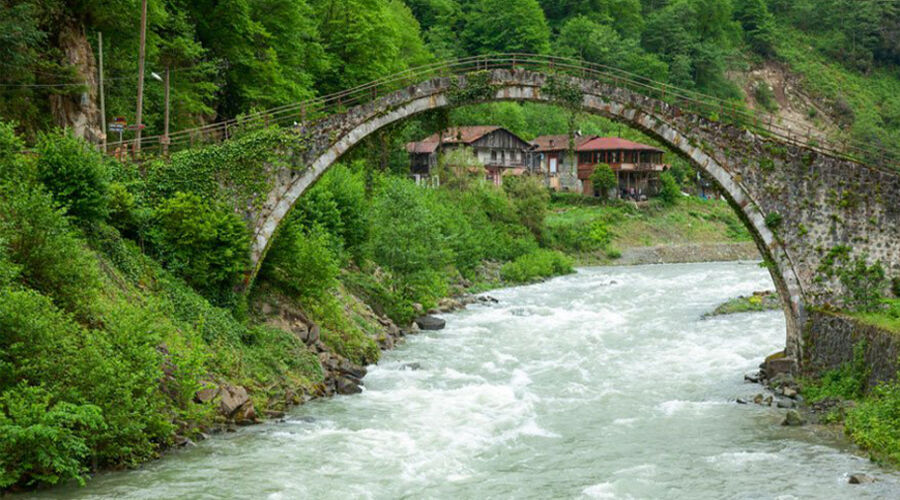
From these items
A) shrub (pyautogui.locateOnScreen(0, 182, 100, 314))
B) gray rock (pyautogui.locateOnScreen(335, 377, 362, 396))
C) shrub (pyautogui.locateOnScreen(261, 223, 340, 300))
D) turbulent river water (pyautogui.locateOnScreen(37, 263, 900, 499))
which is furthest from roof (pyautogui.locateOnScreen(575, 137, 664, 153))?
shrub (pyautogui.locateOnScreen(0, 182, 100, 314))

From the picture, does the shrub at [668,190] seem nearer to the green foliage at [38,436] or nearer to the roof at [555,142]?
the roof at [555,142]

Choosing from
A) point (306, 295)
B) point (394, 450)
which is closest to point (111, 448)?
point (394, 450)

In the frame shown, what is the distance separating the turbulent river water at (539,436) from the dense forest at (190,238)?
4.26 feet

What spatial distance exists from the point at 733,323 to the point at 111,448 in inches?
886

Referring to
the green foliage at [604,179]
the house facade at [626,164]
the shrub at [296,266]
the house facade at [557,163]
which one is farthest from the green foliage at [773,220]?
the house facade at [557,163]

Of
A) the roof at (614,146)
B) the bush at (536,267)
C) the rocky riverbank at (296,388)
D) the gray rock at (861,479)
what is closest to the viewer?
the gray rock at (861,479)

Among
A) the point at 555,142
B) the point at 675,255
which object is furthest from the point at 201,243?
the point at 555,142

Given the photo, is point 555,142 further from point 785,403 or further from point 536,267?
point 785,403

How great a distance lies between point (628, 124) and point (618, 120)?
0.69m

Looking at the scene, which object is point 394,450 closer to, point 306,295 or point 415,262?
point 306,295

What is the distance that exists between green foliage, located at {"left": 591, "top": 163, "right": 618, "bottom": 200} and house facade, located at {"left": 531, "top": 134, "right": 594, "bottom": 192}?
391cm

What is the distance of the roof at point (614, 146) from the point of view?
8000cm

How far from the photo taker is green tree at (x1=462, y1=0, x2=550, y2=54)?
94688mm

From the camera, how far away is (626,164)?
259 feet
